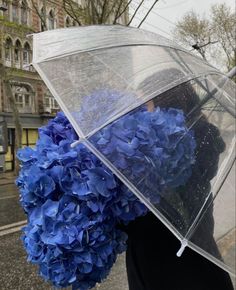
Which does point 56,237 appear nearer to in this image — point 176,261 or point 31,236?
point 31,236

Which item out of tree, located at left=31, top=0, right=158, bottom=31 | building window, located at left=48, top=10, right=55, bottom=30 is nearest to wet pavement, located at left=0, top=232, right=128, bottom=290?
tree, located at left=31, top=0, right=158, bottom=31

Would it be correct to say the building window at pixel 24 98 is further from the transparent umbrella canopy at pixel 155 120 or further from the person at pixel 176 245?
the person at pixel 176 245

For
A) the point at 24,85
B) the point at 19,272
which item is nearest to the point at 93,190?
the point at 19,272

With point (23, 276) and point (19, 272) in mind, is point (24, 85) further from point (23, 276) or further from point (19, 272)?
point (23, 276)

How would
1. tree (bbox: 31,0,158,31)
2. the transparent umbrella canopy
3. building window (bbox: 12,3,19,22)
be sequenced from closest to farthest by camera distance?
the transparent umbrella canopy < tree (bbox: 31,0,158,31) < building window (bbox: 12,3,19,22)

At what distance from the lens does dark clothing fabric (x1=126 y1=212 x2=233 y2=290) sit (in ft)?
5.80

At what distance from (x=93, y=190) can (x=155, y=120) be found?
13.9 inches

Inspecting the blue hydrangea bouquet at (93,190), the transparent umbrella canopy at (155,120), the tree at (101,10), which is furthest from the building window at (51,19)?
the blue hydrangea bouquet at (93,190)

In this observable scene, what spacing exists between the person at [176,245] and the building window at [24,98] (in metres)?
27.2

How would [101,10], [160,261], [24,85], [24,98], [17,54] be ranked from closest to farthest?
[160,261] → [101,10] → [17,54] → [24,85] → [24,98]

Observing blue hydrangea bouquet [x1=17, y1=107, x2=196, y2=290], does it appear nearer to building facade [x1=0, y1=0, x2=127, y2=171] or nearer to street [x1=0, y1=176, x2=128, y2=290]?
street [x1=0, y1=176, x2=128, y2=290]

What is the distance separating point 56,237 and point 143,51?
34.7 inches

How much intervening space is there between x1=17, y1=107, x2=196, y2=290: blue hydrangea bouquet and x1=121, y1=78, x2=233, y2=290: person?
93 millimetres

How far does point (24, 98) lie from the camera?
2886 centimetres
